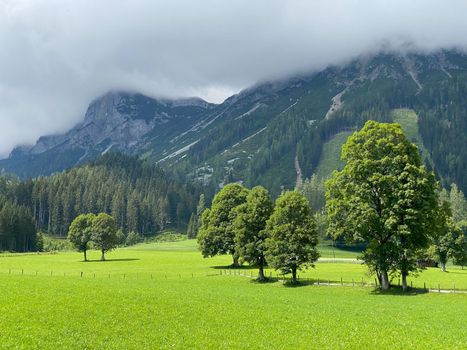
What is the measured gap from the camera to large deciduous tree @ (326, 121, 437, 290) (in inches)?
2149

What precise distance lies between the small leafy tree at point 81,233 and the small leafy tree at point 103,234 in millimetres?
2402

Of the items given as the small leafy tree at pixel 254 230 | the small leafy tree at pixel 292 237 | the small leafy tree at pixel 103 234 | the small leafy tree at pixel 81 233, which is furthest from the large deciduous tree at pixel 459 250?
the small leafy tree at pixel 81 233

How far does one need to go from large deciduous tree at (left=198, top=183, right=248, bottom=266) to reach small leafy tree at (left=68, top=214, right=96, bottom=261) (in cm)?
5240

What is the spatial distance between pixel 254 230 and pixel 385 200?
30.0 metres

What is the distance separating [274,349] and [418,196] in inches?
1402

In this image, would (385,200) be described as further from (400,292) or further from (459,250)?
(459,250)

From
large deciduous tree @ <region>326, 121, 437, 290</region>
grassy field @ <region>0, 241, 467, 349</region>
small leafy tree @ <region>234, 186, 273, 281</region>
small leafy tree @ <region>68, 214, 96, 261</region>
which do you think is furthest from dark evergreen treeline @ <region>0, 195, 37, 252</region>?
large deciduous tree @ <region>326, 121, 437, 290</region>

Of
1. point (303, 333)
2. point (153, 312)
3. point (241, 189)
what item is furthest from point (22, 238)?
point (303, 333)

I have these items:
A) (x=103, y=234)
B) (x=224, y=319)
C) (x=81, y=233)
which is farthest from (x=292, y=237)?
(x=81, y=233)

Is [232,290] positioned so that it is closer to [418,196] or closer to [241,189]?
[418,196]

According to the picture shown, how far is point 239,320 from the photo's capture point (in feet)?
124

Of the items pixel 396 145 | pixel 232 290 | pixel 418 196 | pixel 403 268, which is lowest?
pixel 232 290

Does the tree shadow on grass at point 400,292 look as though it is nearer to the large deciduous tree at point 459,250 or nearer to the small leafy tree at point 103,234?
the large deciduous tree at point 459,250

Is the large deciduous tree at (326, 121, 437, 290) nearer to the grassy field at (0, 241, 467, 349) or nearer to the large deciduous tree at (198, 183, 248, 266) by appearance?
the grassy field at (0, 241, 467, 349)
